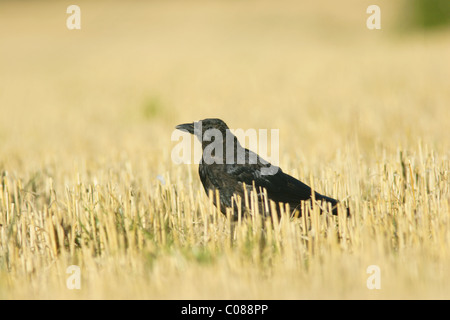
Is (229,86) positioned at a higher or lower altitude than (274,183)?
higher

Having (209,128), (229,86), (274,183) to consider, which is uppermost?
(229,86)

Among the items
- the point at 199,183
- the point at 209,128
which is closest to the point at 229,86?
the point at 199,183

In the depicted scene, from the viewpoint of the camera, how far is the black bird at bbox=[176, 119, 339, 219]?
4977mm

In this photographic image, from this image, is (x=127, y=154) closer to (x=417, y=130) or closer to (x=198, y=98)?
(x=417, y=130)

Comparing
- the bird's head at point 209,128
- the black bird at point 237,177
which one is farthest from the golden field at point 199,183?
the bird's head at point 209,128

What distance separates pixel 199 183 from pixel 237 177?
1.76m

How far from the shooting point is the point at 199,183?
6.68m

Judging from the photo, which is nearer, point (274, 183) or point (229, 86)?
point (274, 183)

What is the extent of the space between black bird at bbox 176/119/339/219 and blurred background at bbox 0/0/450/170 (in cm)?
140

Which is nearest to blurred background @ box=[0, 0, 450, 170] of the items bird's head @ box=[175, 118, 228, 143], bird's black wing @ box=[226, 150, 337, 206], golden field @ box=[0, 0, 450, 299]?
golden field @ box=[0, 0, 450, 299]

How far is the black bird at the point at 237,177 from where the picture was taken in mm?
4977

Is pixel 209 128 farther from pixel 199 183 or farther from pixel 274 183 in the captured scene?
pixel 199 183

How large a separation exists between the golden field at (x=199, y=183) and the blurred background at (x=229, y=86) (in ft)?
0.27

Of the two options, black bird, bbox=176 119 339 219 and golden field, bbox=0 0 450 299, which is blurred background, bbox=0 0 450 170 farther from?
black bird, bbox=176 119 339 219
